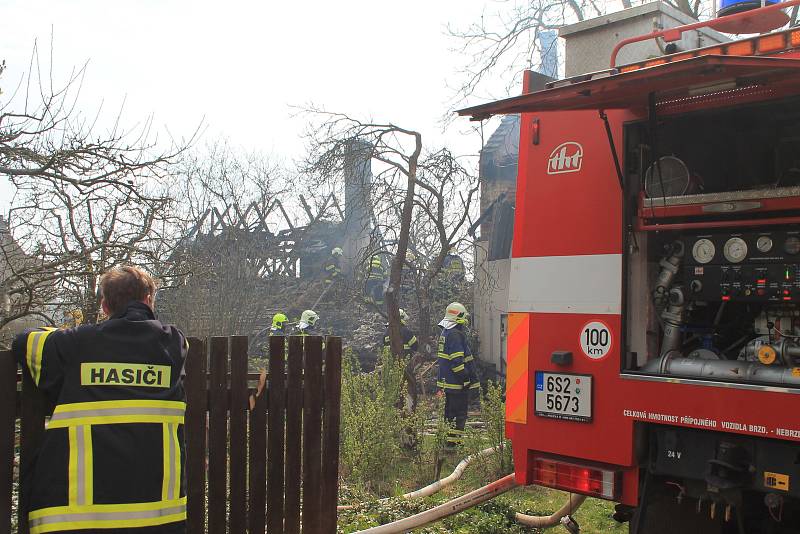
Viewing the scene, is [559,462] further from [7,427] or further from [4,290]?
[4,290]

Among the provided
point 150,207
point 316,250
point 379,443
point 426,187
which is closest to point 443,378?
point 426,187

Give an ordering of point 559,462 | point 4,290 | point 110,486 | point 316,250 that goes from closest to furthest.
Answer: point 110,486
point 559,462
point 4,290
point 316,250

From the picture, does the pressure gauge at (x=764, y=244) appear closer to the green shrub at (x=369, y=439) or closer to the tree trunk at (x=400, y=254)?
the green shrub at (x=369, y=439)

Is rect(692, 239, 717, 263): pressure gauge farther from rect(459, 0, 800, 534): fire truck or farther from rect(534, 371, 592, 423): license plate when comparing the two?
rect(534, 371, 592, 423): license plate

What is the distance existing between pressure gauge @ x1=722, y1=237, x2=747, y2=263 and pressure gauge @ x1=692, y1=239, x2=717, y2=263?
60 mm

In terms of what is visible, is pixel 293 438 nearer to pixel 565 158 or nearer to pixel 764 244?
pixel 565 158

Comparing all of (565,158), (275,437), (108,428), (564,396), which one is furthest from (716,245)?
(108,428)

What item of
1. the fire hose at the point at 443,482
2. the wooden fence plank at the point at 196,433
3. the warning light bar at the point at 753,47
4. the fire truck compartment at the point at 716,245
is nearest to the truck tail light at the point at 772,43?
the warning light bar at the point at 753,47

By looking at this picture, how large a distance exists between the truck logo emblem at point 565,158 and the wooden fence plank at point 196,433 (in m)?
2.07

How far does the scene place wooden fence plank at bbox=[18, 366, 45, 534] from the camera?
3016 mm

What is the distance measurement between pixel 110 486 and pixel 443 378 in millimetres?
7079

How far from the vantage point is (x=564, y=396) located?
3.69 meters

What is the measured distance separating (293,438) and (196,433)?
0.65m

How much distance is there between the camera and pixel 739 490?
10.3ft
